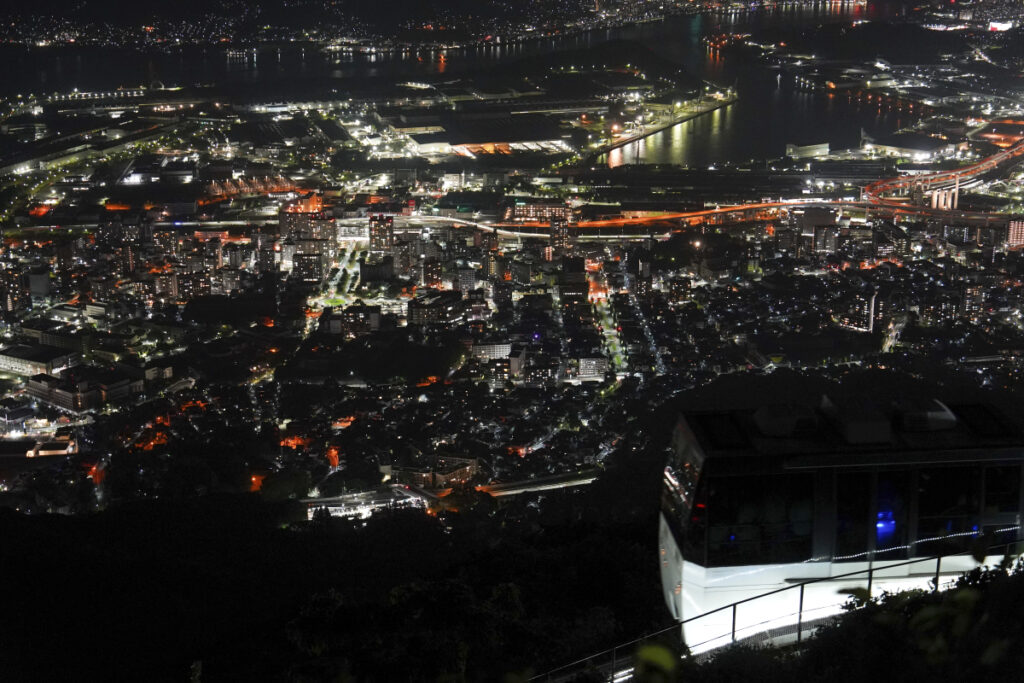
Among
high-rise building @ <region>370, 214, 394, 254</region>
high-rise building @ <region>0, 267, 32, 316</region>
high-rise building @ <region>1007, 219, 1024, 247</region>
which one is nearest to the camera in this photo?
high-rise building @ <region>0, 267, 32, 316</region>

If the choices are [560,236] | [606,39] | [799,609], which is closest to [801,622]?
[799,609]

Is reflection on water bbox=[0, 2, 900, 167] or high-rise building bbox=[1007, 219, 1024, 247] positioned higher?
reflection on water bbox=[0, 2, 900, 167]

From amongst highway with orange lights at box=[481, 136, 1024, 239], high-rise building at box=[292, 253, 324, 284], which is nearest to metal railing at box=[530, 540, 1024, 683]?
high-rise building at box=[292, 253, 324, 284]

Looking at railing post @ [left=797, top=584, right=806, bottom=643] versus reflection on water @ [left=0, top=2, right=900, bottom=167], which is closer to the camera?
railing post @ [left=797, top=584, right=806, bottom=643]

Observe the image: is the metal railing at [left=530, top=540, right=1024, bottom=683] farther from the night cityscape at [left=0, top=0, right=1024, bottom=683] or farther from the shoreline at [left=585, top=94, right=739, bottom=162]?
the shoreline at [left=585, top=94, right=739, bottom=162]

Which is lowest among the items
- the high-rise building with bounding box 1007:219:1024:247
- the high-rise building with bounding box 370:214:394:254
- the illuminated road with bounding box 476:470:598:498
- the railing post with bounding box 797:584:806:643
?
the illuminated road with bounding box 476:470:598:498

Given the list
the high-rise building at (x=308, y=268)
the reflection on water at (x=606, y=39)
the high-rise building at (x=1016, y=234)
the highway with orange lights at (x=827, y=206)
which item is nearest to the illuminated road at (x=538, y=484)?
the high-rise building at (x=308, y=268)

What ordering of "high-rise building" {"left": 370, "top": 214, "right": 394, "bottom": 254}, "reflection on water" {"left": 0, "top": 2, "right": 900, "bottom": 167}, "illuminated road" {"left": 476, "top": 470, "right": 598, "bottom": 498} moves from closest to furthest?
"illuminated road" {"left": 476, "top": 470, "right": 598, "bottom": 498}, "high-rise building" {"left": 370, "top": 214, "right": 394, "bottom": 254}, "reflection on water" {"left": 0, "top": 2, "right": 900, "bottom": 167}

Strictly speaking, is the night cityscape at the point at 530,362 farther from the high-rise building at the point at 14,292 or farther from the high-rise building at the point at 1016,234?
the high-rise building at the point at 1016,234

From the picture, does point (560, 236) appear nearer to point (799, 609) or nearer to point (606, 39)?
point (799, 609)
